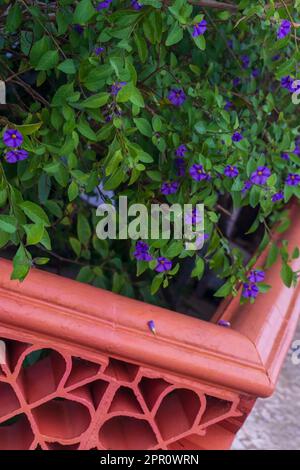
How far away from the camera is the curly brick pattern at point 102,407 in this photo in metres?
1.44

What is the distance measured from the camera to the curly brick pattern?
1.44 metres

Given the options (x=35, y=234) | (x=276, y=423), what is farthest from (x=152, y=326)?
(x=276, y=423)

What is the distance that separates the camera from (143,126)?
1.49 meters

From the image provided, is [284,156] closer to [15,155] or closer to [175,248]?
[175,248]

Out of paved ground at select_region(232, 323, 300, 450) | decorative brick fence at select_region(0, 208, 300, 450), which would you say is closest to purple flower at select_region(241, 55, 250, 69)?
decorative brick fence at select_region(0, 208, 300, 450)

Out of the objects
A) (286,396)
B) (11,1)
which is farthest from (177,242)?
(286,396)

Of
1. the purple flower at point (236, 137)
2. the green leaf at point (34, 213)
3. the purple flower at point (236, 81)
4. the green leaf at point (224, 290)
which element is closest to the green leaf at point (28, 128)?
the green leaf at point (34, 213)

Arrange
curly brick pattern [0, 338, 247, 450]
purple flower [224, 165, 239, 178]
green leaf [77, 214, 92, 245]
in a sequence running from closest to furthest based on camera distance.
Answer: curly brick pattern [0, 338, 247, 450] → purple flower [224, 165, 239, 178] → green leaf [77, 214, 92, 245]

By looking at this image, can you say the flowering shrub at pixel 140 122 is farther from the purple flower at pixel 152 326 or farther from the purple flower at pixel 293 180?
the purple flower at pixel 152 326

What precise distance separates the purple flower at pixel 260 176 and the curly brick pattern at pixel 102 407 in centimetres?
46

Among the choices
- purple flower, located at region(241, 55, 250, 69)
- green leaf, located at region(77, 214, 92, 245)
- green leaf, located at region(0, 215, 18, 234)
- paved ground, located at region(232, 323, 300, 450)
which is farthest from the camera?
paved ground, located at region(232, 323, 300, 450)

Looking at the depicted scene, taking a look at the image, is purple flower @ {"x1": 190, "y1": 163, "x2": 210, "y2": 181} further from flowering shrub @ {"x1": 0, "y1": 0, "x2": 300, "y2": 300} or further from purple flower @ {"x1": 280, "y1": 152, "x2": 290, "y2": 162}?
purple flower @ {"x1": 280, "y1": 152, "x2": 290, "y2": 162}

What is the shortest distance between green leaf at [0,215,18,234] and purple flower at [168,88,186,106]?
57 cm
